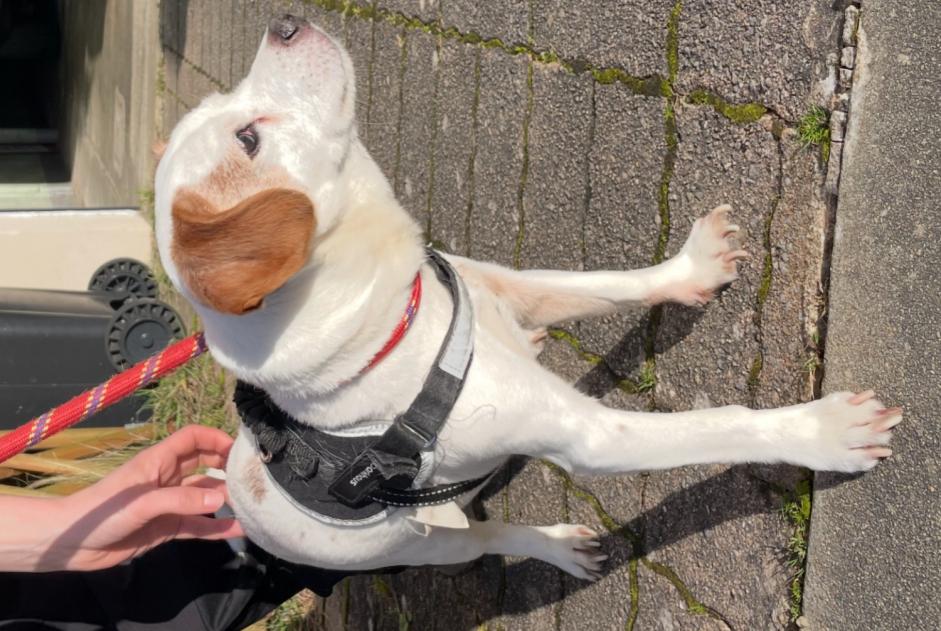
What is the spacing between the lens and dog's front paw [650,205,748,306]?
2473 millimetres

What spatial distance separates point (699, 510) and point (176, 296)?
4.90 metres

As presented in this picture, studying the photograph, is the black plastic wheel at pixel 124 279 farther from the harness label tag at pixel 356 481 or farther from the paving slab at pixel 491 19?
the harness label tag at pixel 356 481

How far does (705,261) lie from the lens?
2486 millimetres

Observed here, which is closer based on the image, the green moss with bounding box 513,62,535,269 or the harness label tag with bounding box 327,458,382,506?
the harness label tag with bounding box 327,458,382,506

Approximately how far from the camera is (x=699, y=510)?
2559 millimetres

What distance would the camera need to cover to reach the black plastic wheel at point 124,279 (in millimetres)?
6344

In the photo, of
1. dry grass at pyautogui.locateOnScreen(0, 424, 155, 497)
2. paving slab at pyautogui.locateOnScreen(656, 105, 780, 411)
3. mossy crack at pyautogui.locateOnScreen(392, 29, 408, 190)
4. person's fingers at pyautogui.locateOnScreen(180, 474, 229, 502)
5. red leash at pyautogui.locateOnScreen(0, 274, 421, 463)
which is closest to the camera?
red leash at pyautogui.locateOnScreen(0, 274, 421, 463)

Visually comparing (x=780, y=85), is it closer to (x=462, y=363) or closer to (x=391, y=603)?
(x=462, y=363)

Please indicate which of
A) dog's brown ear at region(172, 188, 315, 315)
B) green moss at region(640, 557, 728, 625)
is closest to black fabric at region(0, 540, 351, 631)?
green moss at region(640, 557, 728, 625)

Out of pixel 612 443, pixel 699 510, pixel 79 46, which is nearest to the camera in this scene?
pixel 612 443

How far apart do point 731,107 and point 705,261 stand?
389mm

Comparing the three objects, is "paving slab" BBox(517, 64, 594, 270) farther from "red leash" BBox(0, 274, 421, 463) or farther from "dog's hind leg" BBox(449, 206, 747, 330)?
"red leash" BBox(0, 274, 421, 463)

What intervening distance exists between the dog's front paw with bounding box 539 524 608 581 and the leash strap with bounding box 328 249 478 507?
0.78 meters

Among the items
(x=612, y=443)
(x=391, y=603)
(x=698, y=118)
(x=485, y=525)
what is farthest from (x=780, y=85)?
(x=391, y=603)
